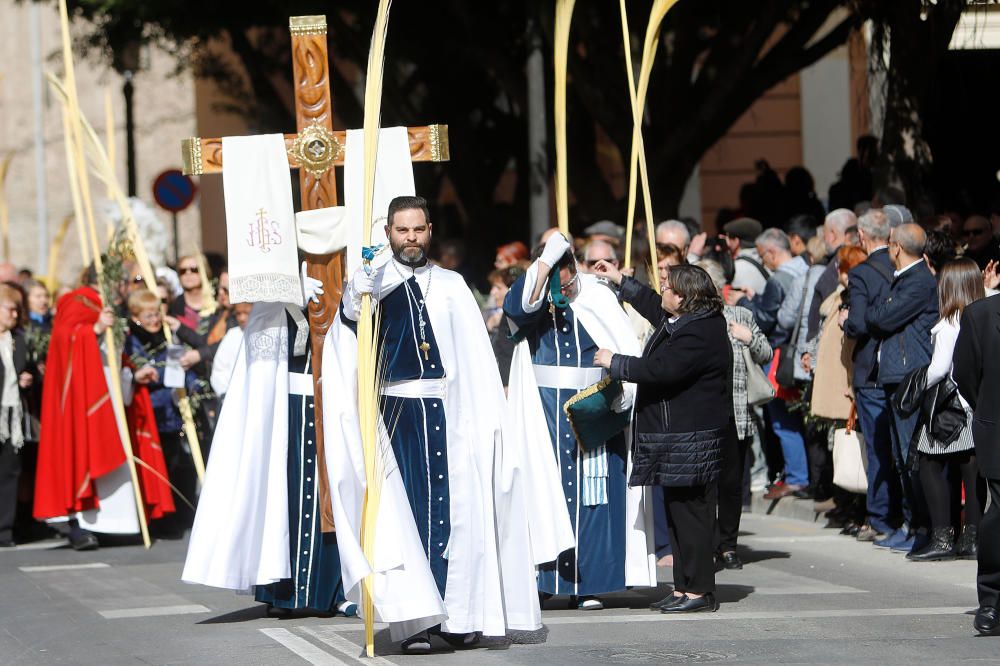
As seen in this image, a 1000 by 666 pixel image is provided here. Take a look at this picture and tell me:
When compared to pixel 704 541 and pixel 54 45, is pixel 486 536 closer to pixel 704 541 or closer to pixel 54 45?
pixel 704 541

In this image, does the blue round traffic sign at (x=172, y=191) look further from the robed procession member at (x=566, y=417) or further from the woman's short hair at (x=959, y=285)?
the woman's short hair at (x=959, y=285)

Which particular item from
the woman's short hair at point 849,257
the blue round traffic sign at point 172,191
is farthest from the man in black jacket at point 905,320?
the blue round traffic sign at point 172,191

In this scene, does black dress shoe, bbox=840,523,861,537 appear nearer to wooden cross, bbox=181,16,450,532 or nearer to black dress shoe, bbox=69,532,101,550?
wooden cross, bbox=181,16,450,532

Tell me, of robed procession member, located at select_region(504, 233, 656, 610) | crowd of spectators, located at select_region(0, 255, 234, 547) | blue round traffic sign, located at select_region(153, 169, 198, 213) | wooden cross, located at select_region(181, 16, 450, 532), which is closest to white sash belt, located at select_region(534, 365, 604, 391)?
robed procession member, located at select_region(504, 233, 656, 610)

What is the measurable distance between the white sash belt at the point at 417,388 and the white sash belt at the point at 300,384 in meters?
1.32

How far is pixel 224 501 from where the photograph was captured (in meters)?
9.29

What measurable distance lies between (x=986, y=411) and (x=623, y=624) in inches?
74.2

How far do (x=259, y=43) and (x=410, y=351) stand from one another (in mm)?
19139

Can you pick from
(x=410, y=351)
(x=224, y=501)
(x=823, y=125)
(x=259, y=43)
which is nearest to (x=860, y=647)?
(x=410, y=351)

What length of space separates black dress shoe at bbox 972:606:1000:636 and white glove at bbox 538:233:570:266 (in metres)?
2.57

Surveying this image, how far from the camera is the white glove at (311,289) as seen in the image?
9.34m

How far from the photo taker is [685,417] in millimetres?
9195

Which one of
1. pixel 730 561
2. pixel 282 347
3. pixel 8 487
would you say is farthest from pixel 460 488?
pixel 8 487

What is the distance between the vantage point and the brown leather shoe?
536 inches
